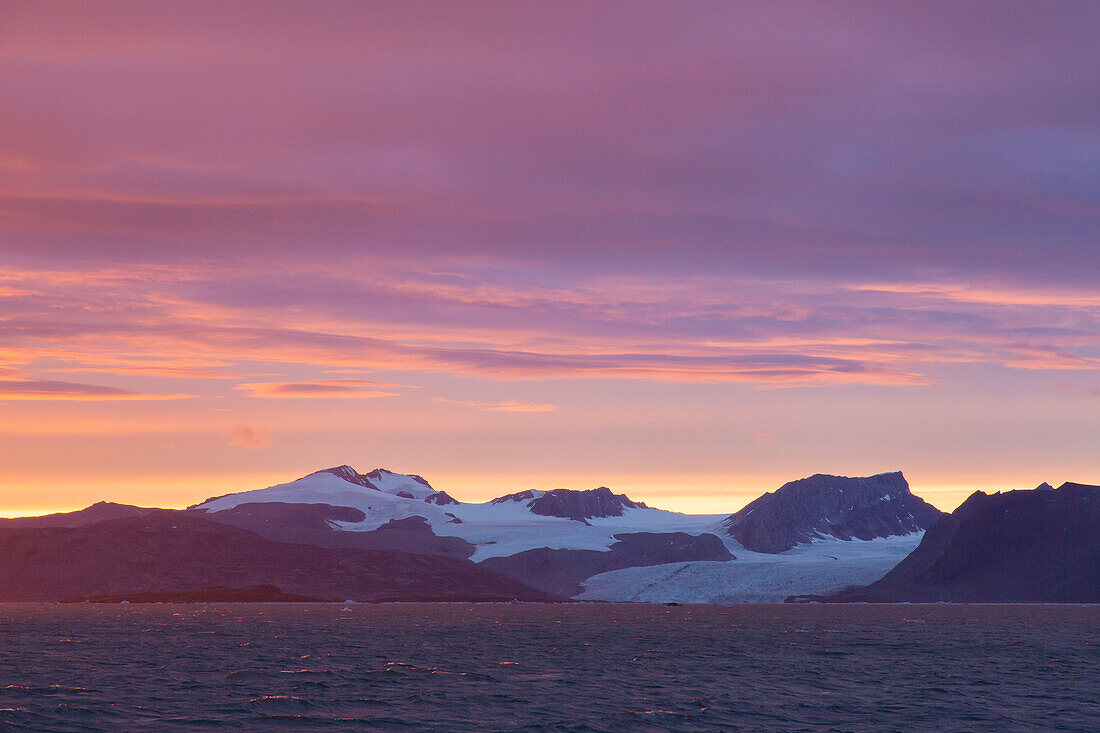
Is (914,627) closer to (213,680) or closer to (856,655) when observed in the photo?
(856,655)

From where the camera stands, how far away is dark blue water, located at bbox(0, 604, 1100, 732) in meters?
64.2

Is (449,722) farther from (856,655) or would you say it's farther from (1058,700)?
(856,655)

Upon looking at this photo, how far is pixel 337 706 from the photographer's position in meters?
69.6

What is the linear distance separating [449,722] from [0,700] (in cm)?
2841

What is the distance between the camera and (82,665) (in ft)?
322

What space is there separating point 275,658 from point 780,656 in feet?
163

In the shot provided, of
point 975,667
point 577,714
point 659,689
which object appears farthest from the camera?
point 975,667

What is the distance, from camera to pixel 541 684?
85.1 meters

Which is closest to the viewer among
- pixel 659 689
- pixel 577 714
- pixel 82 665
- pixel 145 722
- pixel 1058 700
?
pixel 145 722

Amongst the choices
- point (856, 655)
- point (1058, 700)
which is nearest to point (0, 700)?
point (1058, 700)

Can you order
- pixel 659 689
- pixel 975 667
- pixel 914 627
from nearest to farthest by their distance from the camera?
pixel 659 689, pixel 975 667, pixel 914 627

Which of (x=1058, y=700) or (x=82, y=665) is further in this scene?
(x=82, y=665)

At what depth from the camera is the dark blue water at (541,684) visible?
64188mm

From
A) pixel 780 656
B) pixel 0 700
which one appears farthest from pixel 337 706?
pixel 780 656
